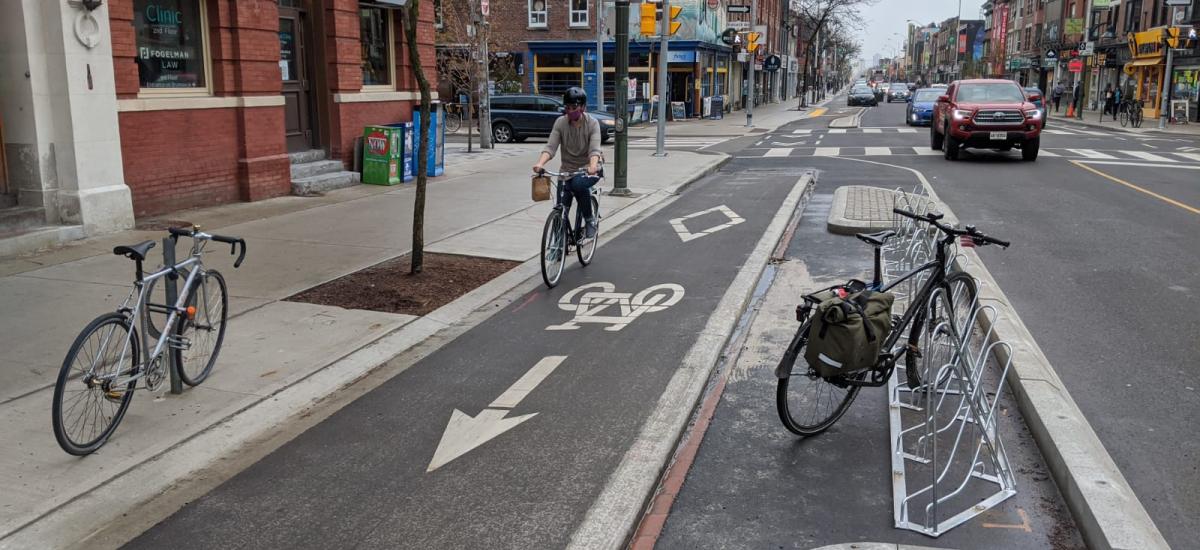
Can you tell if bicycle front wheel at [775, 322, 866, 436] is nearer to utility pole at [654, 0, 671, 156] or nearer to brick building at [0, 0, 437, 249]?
brick building at [0, 0, 437, 249]

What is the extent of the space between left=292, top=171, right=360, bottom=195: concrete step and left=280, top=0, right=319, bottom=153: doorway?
0.91 metres

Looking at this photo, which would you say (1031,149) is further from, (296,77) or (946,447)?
(946,447)

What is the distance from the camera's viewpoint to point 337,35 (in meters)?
15.7

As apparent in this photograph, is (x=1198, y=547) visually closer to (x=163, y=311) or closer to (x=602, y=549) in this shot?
(x=602, y=549)

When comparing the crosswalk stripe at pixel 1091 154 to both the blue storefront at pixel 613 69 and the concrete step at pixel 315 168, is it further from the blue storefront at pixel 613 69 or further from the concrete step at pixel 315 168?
the blue storefront at pixel 613 69

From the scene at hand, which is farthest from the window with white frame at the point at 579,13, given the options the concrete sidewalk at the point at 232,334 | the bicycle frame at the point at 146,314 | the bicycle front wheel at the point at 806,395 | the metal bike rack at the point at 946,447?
the bicycle front wheel at the point at 806,395

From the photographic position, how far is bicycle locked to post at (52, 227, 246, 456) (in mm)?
4711

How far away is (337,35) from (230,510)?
1273 cm

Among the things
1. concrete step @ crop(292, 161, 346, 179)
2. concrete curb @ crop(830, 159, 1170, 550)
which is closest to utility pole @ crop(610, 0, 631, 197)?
concrete step @ crop(292, 161, 346, 179)

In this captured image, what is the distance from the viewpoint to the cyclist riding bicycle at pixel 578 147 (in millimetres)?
9094

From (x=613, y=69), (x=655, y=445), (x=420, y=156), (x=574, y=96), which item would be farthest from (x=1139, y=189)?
(x=613, y=69)

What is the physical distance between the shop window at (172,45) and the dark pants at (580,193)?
630 centimetres

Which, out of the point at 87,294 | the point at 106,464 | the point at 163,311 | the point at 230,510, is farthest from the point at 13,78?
the point at 230,510

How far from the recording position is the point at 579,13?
44594 mm
